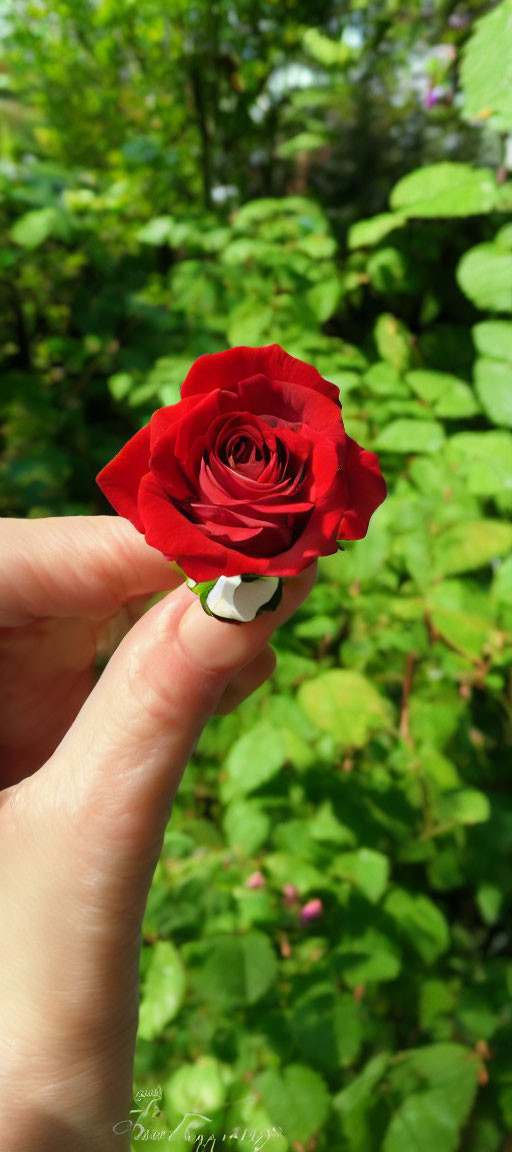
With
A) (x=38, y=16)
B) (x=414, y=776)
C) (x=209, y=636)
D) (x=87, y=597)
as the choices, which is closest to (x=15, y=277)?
(x=38, y=16)

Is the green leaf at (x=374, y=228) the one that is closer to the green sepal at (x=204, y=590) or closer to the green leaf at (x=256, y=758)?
the green leaf at (x=256, y=758)

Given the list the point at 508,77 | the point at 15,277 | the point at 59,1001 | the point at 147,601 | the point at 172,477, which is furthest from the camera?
the point at 15,277

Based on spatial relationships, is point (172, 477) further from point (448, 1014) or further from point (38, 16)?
point (38, 16)

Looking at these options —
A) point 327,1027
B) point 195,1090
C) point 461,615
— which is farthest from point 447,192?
point 195,1090

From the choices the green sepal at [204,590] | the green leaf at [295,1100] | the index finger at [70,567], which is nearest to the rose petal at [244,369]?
the green sepal at [204,590]

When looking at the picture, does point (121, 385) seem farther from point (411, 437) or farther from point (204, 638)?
point (204, 638)

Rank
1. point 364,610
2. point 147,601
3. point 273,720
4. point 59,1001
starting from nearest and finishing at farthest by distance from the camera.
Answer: point 59,1001 < point 147,601 < point 273,720 < point 364,610

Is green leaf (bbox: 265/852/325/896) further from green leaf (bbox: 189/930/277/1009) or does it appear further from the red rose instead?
the red rose

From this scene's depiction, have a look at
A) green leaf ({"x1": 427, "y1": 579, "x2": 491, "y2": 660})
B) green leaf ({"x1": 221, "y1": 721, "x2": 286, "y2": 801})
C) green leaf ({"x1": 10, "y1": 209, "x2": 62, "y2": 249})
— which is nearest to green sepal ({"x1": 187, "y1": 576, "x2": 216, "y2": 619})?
green leaf ({"x1": 221, "y1": 721, "x2": 286, "y2": 801})
